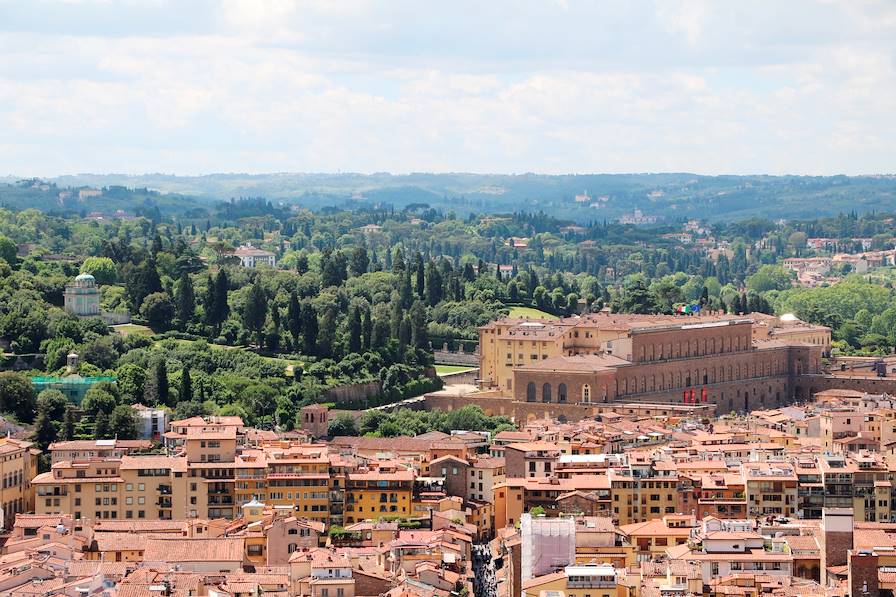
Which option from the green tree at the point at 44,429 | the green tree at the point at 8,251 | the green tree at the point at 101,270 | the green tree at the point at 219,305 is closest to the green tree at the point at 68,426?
the green tree at the point at 44,429

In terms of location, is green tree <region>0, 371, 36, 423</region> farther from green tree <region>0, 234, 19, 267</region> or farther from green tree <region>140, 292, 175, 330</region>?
green tree <region>0, 234, 19, 267</region>

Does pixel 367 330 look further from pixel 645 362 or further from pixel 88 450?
pixel 88 450

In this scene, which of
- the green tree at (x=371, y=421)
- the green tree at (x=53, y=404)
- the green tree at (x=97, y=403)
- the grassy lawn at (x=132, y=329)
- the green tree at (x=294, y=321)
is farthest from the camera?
the grassy lawn at (x=132, y=329)

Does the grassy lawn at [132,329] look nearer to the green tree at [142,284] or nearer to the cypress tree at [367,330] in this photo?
the green tree at [142,284]

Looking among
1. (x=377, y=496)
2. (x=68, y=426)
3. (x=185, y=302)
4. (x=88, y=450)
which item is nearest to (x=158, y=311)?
(x=185, y=302)

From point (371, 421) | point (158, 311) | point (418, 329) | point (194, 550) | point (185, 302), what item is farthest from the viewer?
point (185, 302)
